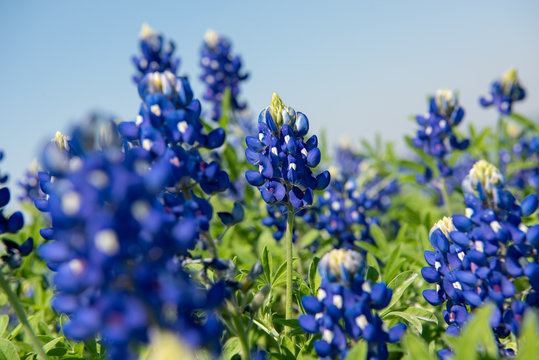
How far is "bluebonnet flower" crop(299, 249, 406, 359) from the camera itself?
1.69 m

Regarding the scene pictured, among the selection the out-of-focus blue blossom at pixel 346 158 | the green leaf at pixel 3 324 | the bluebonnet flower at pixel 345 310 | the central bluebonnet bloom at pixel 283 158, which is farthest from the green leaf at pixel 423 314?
the out-of-focus blue blossom at pixel 346 158

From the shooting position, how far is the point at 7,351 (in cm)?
207

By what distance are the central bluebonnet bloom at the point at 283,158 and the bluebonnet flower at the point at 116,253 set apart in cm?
110

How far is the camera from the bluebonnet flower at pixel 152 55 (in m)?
5.73

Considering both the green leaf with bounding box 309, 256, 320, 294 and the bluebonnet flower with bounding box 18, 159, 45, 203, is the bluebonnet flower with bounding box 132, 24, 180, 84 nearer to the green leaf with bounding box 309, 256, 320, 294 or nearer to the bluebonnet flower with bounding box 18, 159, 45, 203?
the bluebonnet flower with bounding box 18, 159, 45, 203

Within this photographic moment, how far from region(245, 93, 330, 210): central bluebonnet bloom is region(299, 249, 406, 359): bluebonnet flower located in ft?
2.36

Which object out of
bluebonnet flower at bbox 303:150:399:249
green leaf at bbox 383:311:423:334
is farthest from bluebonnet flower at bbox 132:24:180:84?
green leaf at bbox 383:311:423:334

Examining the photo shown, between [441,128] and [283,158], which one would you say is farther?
[441,128]

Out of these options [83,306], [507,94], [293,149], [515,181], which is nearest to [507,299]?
[293,149]

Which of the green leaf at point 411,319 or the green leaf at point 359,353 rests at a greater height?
the green leaf at point 359,353

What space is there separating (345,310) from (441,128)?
323 cm

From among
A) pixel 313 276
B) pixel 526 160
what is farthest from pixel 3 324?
pixel 526 160

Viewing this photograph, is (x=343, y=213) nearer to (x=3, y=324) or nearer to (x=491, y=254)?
(x=491, y=254)

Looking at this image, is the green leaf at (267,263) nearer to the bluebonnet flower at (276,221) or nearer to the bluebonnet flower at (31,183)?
the bluebonnet flower at (276,221)
